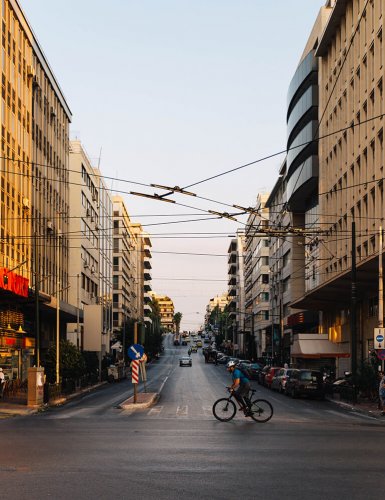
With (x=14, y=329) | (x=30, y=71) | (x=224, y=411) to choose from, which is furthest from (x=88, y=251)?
(x=224, y=411)

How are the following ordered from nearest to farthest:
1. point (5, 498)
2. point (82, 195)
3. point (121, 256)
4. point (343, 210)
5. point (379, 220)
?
1. point (5, 498)
2. point (379, 220)
3. point (343, 210)
4. point (82, 195)
5. point (121, 256)

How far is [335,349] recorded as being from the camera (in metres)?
63.2

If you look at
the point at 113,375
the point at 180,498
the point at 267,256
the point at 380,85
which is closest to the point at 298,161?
the point at 113,375

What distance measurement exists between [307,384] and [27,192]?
84.2ft

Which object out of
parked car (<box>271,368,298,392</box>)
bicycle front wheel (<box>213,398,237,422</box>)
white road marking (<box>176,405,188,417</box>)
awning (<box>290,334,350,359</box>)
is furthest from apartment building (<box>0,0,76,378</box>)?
bicycle front wheel (<box>213,398,237,422</box>)

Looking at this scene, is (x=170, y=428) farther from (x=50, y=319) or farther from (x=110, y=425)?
(x=50, y=319)

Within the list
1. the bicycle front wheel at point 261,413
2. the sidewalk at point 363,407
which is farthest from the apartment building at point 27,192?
the bicycle front wheel at point 261,413

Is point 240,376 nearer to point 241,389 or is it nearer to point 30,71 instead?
point 241,389

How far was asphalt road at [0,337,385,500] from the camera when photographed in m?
11.7

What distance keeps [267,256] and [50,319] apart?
6668cm

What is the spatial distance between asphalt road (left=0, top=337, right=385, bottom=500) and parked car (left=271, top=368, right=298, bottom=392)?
83.6ft

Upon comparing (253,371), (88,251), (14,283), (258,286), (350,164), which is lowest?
(253,371)

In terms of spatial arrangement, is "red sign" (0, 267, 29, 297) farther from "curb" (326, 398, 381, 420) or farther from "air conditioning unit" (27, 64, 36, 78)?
"air conditioning unit" (27, 64, 36, 78)

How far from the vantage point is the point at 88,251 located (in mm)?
94500
